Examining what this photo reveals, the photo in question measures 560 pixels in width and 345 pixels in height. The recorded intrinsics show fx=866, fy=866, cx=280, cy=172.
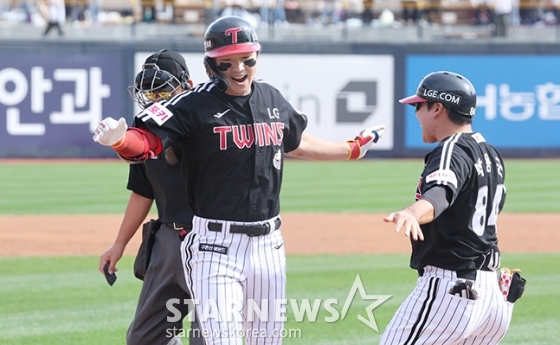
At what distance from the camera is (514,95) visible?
68.0ft

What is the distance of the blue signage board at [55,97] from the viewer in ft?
63.6

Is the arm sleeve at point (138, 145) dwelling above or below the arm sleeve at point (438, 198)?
above

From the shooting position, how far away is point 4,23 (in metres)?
23.2

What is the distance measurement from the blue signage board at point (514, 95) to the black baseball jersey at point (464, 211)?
16.9m

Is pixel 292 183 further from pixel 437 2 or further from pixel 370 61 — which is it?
pixel 437 2

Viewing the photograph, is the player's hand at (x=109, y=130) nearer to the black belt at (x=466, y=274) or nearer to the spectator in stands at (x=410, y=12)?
the black belt at (x=466, y=274)

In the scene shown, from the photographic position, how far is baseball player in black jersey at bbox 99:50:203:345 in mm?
4492

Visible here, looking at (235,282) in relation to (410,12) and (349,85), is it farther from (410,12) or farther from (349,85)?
(410,12)

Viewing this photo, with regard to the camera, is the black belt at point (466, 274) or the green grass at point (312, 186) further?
the green grass at point (312, 186)

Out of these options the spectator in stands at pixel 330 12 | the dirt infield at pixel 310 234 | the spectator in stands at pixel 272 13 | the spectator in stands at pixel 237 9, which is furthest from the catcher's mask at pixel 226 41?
the spectator in stands at pixel 330 12

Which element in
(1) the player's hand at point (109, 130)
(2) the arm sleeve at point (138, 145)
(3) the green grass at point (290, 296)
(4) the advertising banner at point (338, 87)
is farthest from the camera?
(4) the advertising banner at point (338, 87)

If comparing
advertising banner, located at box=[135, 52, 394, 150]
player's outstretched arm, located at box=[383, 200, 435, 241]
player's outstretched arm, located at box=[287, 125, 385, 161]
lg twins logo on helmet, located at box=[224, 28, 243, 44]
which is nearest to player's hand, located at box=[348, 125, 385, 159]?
player's outstretched arm, located at box=[287, 125, 385, 161]

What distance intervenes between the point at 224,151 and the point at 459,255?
1.15m

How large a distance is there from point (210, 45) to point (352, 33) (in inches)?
773
